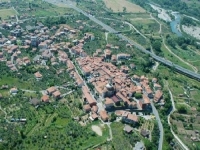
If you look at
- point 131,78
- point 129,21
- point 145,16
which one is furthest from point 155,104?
point 145,16

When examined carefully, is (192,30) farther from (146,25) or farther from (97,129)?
(97,129)

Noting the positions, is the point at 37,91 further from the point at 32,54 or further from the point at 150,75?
the point at 150,75

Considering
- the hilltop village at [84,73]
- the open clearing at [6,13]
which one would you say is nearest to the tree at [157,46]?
the hilltop village at [84,73]

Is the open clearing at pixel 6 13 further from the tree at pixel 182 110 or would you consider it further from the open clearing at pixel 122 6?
the tree at pixel 182 110

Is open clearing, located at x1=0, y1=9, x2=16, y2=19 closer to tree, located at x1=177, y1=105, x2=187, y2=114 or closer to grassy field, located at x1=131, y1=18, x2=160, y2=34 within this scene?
grassy field, located at x1=131, y1=18, x2=160, y2=34

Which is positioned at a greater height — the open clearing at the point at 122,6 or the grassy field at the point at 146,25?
the grassy field at the point at 146,25

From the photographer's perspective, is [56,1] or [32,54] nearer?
[32,54]

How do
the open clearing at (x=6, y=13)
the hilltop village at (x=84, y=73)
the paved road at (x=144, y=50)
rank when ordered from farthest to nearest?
the open clearing at (x=6, y=13)
the paved road at (x=144, y=50)
the hilltop village at (x=84, y=73)

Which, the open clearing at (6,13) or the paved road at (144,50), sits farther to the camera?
the open clearing at (6,13)
